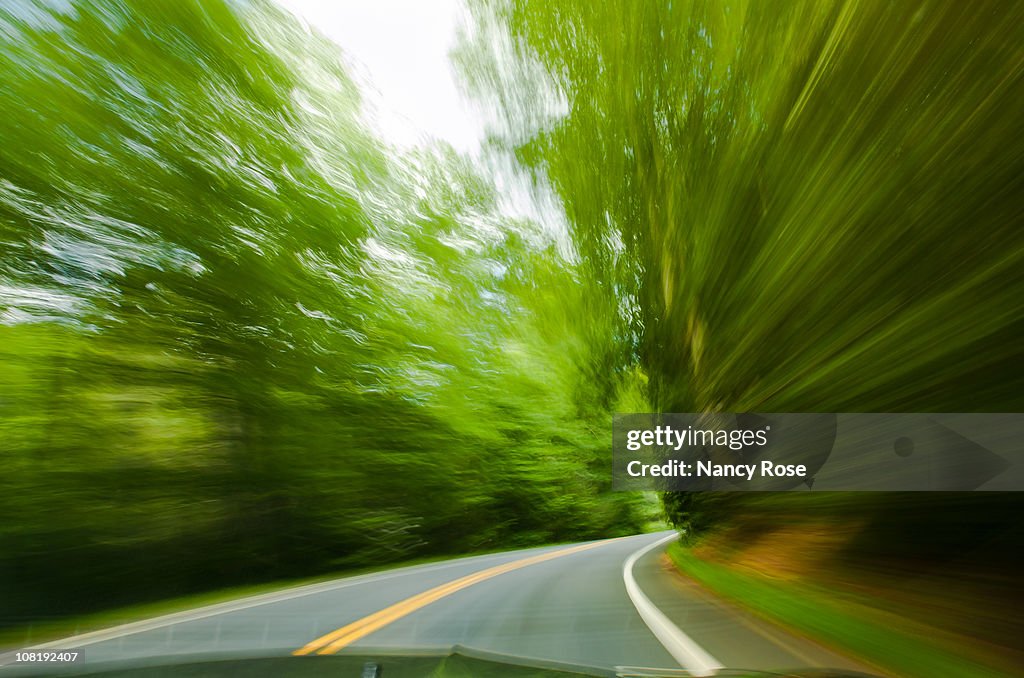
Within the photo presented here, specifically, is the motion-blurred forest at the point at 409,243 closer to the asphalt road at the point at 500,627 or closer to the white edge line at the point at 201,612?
the white edge line at the point at 201,612

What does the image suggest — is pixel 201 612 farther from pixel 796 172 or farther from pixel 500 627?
pixel 796 172

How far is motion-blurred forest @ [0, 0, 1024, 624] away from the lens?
357 centimetres

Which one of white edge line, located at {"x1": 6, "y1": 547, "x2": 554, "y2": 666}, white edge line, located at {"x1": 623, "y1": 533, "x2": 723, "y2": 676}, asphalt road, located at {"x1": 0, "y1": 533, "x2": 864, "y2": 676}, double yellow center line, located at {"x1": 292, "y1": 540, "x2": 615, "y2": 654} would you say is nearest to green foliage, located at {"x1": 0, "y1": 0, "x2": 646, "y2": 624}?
white edge line, located at {"x1": 6, "y1": 547, "x2": 554, "y2": 666}

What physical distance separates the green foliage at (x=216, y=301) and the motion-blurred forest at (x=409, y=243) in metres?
0.04

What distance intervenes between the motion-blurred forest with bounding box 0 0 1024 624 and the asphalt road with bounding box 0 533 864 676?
1.87 meters

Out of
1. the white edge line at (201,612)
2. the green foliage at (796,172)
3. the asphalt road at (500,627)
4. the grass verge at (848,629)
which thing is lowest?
the white edge line at (201,612)

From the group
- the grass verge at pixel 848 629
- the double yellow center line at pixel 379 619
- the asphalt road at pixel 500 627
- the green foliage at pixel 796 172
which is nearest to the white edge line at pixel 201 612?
the asphalt road at pixel 500 627

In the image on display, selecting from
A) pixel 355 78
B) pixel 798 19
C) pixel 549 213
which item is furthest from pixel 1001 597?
pixel 355 78

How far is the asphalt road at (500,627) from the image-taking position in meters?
3.97

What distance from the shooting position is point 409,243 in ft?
34.8

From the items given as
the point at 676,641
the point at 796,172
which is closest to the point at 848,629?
the point at 676,641

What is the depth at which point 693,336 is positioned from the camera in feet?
25.4

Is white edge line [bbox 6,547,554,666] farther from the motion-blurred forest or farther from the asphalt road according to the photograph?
the motion-blurred forest

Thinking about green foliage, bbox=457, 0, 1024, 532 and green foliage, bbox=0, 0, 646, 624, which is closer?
green foliage, bbox=457, 0, 1024, 532
